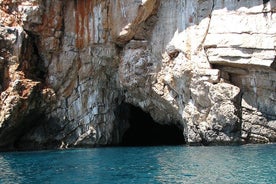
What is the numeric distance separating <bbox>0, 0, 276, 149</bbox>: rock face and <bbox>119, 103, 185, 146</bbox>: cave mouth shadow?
2.38ft

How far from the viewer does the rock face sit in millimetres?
29266

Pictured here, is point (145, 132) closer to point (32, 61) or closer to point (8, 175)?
point (32, 61)

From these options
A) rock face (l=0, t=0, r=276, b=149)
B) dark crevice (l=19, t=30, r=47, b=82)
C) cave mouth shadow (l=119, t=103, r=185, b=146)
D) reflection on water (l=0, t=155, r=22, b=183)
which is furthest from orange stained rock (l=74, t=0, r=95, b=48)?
reflection on water (l=0, t=155, r=22, b=183)

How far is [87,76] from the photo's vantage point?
114 feet

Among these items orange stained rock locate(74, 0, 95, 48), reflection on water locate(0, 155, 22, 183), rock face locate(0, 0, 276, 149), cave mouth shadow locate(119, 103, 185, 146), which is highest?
orange stained rock locate(74, 0, 95, 48)

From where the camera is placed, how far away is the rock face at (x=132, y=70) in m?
29.3

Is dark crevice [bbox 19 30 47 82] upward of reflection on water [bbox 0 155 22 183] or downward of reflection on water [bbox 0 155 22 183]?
upward

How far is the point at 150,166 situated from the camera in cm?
2203

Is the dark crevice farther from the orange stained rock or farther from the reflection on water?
the reflection on water

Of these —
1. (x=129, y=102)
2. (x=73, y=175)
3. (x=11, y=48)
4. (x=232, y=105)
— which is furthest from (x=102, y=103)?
(x=73, y=175)

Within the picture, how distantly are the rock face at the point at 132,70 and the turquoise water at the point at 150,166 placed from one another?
132 inches

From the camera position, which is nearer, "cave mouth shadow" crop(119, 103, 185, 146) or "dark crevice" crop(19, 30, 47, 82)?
"dark crevice" crop(19, 30, 47, 82)

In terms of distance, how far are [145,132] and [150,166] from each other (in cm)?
1816

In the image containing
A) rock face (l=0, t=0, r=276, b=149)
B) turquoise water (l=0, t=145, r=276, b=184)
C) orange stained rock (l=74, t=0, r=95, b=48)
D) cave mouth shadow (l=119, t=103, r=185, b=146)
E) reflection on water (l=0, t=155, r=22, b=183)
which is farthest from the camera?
cave mouth shadow (l=119, t=103, r=185, b=146)
